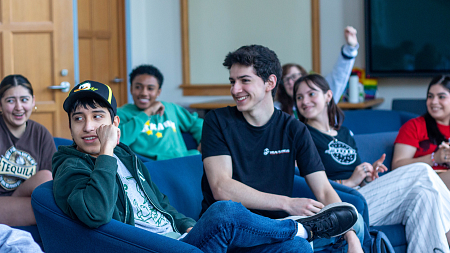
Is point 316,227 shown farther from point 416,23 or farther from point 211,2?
point 211,2

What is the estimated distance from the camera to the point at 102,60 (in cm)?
444

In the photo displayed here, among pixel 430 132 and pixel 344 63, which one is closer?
pixel 430 132

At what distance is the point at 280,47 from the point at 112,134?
3.61m

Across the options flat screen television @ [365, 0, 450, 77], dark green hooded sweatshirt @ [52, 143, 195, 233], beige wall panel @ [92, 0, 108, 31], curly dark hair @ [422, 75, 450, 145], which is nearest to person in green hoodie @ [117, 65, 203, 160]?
dark green hooded sweatshirt @ [52, 143, 195, 233]

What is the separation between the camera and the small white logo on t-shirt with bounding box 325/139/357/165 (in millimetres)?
2287

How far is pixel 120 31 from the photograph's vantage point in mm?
4633

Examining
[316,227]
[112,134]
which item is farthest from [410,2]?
[112,134]

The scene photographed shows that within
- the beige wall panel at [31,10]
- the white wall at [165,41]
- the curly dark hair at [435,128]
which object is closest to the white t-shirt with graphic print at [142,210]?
the curly dark hair at [435,128]

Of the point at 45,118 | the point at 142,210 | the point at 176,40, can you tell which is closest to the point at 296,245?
the point at 142,210

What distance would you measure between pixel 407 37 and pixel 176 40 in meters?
2.43

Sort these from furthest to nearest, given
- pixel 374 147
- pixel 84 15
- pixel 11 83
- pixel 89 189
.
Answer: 1. pixel 84 15
2. pixel 374 147
3. pixel 11 83
4. pixel 89 189

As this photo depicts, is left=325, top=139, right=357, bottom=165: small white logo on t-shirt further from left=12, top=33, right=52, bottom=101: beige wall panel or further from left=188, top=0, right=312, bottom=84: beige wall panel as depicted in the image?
left=188, top=0, right=312, bottom=84: beige wall panel

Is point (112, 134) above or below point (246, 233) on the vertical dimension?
above

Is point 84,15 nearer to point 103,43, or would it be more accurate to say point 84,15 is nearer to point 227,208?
point 103,43
